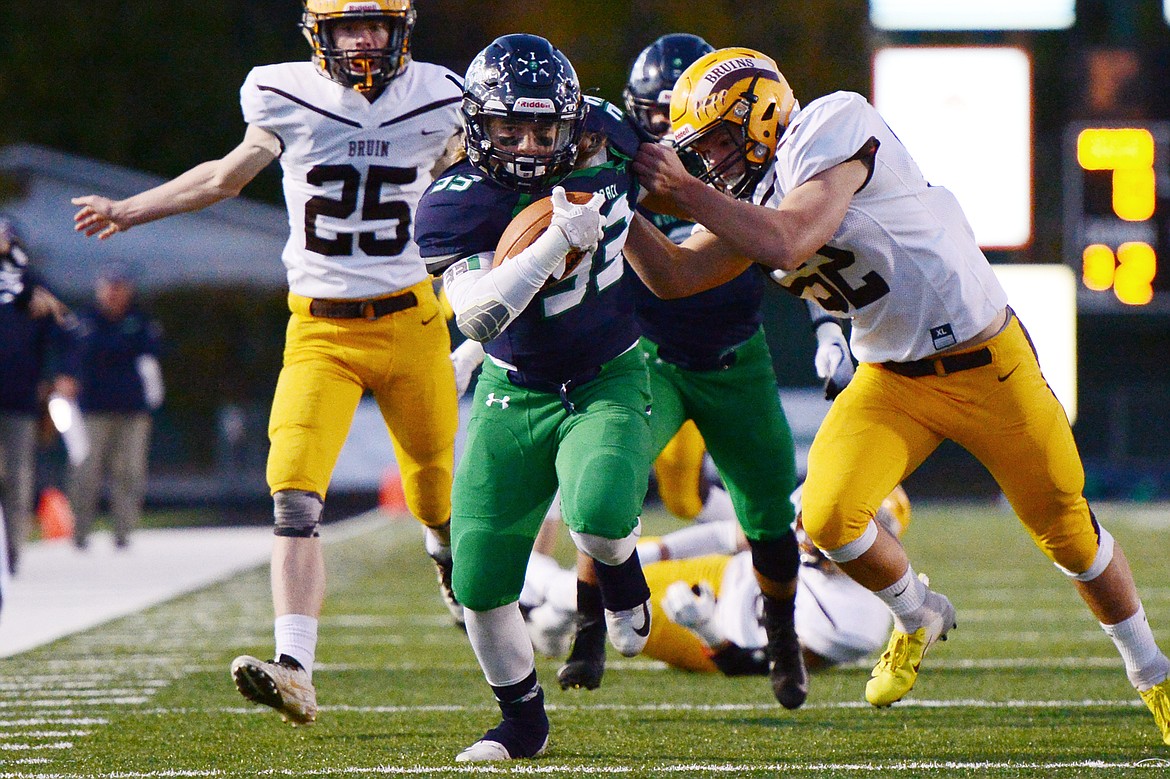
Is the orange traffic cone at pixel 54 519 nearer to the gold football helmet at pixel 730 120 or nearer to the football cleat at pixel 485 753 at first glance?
the football cleat at pixel 485 753

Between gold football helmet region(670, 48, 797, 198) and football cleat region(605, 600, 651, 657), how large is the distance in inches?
38.5

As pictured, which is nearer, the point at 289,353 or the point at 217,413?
the point at 289,353

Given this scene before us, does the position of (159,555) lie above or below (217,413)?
above

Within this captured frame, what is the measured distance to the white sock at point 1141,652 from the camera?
12.1ft

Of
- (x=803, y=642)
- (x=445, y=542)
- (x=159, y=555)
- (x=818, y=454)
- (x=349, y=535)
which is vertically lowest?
(x=349, y=535)

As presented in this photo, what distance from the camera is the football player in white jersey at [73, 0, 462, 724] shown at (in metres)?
4.18

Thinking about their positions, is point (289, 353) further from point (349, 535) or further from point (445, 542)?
point (349, 535)

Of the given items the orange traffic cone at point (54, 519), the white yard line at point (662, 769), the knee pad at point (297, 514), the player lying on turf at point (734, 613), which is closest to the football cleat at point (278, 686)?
the white yard line at point (662, 769)

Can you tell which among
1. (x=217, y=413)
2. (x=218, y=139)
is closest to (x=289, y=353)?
(x=217, y=413)

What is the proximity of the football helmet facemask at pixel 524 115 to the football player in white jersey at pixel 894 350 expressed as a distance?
0.20 metres

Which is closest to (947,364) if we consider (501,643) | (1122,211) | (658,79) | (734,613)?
(501,643)

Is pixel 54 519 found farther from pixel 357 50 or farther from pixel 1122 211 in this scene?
pixel 1122 211

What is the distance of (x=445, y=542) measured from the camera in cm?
460

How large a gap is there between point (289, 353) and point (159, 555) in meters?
5.85
